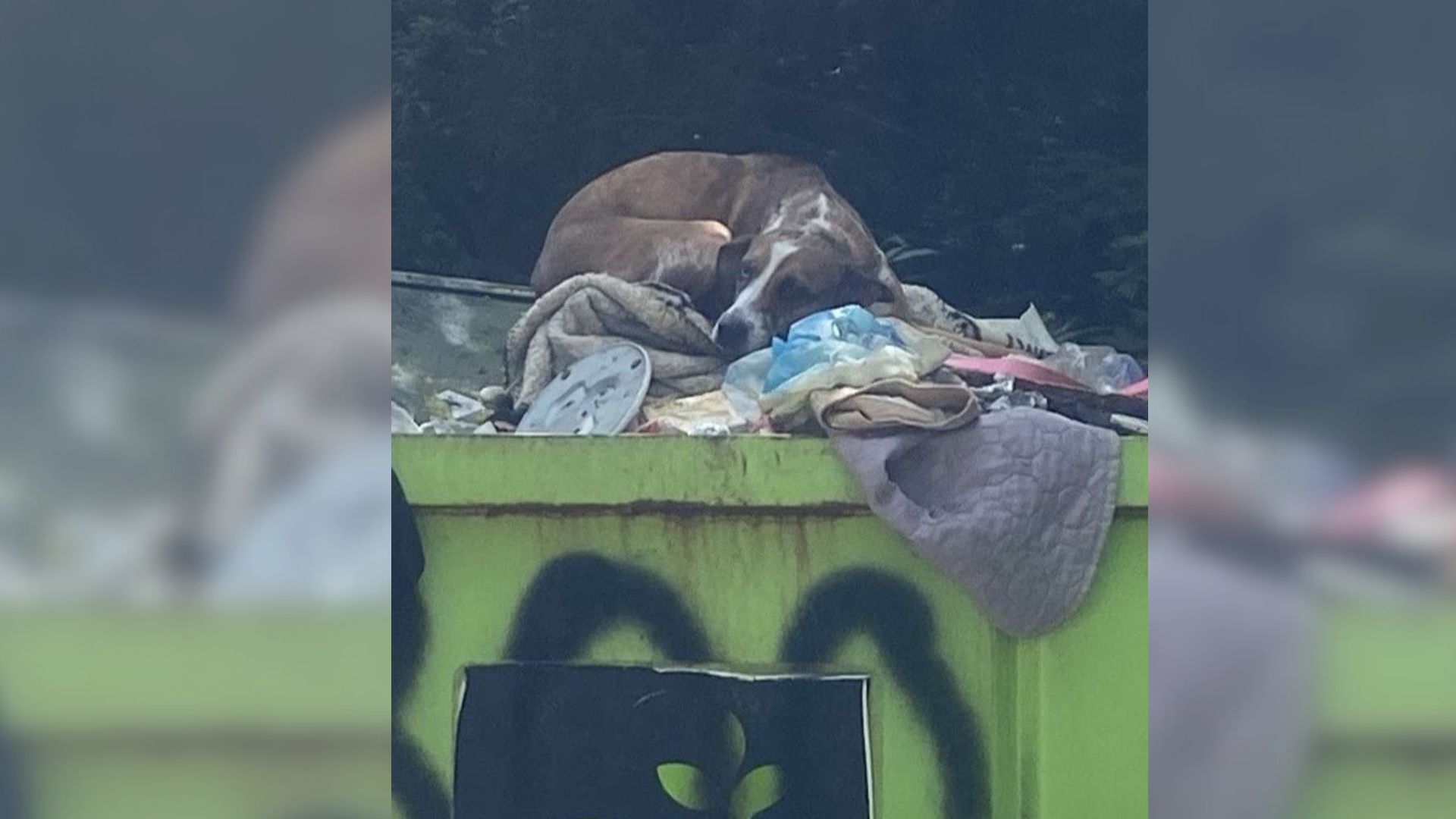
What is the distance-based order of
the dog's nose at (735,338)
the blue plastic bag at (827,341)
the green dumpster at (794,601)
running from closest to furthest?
the green dumpster at (794,601) < the blue plastic bag at (827,341) < the dog's nose at (735,338)

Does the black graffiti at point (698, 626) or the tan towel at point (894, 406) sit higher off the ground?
the tan towel at point (894, 406)

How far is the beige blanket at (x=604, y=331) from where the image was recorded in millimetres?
3322

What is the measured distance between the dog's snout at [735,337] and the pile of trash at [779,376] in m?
0.03

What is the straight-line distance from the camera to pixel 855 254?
11.1ft

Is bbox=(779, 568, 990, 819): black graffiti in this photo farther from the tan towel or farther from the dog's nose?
the dog's nose

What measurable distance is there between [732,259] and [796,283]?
137mm

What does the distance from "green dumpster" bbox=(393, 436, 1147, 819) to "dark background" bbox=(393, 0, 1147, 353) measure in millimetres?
468

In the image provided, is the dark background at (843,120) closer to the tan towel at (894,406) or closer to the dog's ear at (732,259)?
the dog's ear at (732,259)

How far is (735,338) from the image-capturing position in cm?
334

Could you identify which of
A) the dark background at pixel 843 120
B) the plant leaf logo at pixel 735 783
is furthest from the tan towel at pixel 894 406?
the plant leaf logo at pixel 735 783
